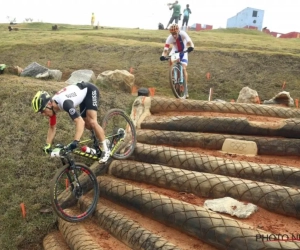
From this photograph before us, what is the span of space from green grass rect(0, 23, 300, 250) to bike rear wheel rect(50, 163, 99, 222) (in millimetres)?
595

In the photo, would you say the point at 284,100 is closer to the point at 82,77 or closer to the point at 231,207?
the point at 82,77

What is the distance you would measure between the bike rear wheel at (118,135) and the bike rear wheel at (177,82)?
246 centimetres

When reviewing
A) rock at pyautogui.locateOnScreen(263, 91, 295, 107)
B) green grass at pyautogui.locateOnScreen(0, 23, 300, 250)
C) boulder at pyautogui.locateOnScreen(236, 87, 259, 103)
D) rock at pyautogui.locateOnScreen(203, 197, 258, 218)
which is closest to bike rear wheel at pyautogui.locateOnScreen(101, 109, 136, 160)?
green grass at pyautogui.locateOnScreen(0, 23, 300, 250)

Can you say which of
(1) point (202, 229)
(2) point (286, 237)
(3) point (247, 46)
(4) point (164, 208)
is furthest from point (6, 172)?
(3) point (247, 46)

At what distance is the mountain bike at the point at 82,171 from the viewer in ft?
20.2

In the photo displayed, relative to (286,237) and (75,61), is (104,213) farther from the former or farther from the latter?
(75,61)

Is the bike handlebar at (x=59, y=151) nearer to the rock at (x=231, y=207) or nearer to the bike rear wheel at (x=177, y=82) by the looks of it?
the rock at (x=231, y=207)

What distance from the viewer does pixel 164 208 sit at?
5.86 m

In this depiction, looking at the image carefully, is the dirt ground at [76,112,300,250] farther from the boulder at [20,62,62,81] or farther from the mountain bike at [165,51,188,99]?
the boulder at [20,62,62,81]

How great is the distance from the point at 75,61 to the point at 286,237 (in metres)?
16.4

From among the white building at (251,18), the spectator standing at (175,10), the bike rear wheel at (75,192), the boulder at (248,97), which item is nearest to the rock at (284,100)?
the boulder at (248,97)

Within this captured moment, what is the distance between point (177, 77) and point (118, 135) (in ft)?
11.3

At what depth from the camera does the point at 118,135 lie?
7.92 metres

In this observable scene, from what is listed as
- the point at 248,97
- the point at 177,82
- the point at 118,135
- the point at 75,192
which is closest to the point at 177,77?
the point at 177,82
